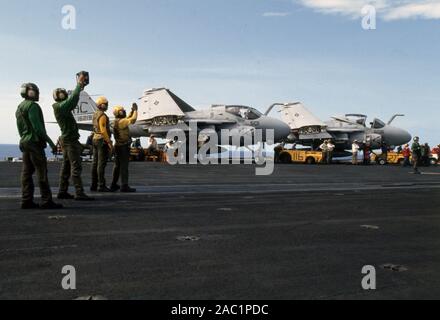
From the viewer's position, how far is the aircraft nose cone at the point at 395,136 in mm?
40406

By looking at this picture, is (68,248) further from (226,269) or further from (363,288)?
(363,288)

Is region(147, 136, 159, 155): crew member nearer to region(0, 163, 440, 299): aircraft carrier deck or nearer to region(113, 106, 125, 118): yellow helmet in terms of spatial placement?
region(113, 106, 125, 118): yellow helmet

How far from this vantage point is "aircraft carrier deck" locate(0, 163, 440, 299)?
11.6 ft

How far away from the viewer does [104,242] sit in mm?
5094

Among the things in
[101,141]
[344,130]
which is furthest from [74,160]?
[344,130]

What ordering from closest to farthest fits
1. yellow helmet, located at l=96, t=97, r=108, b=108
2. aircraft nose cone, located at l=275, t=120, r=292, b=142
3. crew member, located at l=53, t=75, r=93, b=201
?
crew member, located at l=53, t=75, r=93, b=201 < yellow helmet, located at l=96, t=97, r=108, b=108 < aircraft nose cone, located at l=275, t=120, r=292, b=142

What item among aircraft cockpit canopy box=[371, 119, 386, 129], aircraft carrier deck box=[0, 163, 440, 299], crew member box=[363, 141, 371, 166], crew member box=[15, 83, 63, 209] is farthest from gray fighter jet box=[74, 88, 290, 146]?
crew member box=[15, 83, 63, 209]

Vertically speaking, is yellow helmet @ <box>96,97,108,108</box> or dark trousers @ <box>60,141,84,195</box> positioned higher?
yellow helmet @ <box>96,97,108,108</box>

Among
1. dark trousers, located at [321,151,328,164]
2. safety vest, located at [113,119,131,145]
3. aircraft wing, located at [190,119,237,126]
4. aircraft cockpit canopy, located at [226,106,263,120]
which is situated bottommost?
dark trousers, located at [321,151,328,164]

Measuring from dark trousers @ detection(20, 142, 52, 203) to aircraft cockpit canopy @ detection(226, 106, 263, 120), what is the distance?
2782cm

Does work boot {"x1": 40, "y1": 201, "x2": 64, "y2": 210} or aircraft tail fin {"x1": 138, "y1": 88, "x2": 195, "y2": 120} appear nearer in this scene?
work boot {"x1": 40, "y1": 201, "x2": 64, "y2": 210}

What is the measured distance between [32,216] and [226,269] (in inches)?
156

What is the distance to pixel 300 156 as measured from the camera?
3569cm

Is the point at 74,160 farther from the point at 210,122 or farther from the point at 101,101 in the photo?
the point at 210,122
